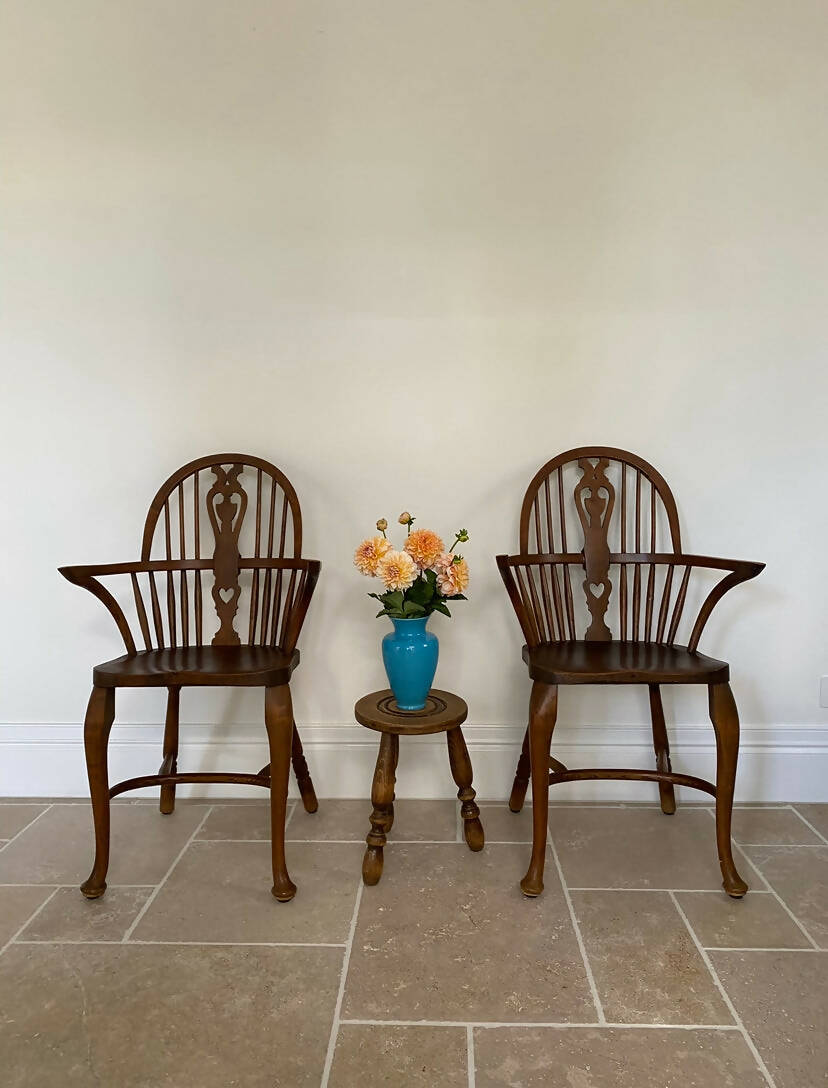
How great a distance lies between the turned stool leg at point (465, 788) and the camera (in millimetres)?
1826

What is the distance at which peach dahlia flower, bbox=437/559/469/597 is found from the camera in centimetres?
176

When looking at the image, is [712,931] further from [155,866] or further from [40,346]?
[40,346]

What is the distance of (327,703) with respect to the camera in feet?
7.15

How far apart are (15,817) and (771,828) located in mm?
2124

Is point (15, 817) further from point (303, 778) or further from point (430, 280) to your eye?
point (430, 280)

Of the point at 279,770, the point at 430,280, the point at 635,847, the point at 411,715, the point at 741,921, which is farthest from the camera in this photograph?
the point at 430,280

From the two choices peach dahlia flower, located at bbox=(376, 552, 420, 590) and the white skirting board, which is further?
the white skirting board

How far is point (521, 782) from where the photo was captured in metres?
2.01

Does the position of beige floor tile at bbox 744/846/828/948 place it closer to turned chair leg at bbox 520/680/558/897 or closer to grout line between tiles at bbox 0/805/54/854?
turned chair leg at bbox 520/680/558/897

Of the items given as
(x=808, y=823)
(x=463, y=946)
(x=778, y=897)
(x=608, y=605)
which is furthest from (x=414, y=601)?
(x=808, y=823)

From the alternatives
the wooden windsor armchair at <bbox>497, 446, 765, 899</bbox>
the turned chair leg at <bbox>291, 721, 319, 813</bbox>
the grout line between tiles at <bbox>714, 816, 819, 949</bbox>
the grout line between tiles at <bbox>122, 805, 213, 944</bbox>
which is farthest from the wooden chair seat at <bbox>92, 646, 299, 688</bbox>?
the grout line between tiles at <bbox>714, 816, 819, 949</bbox>

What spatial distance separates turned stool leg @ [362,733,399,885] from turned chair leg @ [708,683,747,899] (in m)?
0.74

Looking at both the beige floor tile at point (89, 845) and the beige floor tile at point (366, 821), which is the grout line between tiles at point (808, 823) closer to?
the beige floor tile at point (366, 821)

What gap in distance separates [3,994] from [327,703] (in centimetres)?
105
